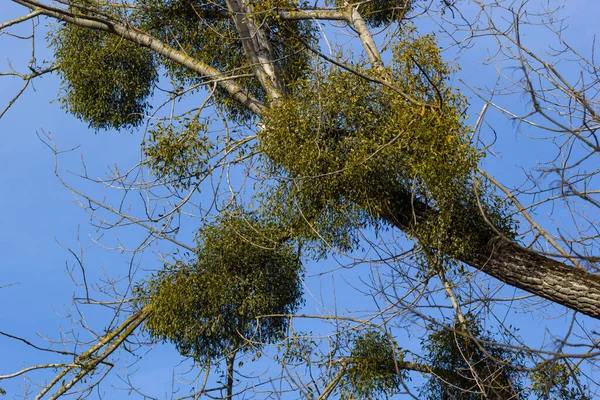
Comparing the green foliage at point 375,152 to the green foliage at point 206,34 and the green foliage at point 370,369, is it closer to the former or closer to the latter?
the green foliage at point 370,369

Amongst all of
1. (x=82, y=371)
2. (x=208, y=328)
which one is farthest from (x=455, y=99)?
(x=82, y=371)

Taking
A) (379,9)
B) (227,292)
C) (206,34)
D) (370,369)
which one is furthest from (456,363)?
(379,9)

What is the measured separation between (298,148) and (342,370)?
2.18 metres

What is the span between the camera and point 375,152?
7.17 meters

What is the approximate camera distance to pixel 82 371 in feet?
28.2

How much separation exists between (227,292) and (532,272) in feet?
9.84

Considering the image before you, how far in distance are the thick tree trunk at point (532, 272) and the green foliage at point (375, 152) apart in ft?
0.42

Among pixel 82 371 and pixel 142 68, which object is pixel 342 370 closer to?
pixel 82 371

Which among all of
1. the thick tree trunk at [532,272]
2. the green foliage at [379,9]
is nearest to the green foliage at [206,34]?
the green foliage at [379,9]

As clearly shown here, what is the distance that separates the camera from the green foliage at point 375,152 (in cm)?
748

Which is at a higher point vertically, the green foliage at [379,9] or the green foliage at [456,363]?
the green foliage at [379,9]

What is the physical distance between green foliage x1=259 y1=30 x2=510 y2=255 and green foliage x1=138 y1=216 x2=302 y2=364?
2.30ft

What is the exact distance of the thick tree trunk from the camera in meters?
7.20

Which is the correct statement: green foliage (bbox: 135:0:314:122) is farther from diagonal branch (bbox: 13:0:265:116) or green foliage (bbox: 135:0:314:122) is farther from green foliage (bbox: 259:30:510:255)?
green foliage (bbox: 259:30:510:255)
